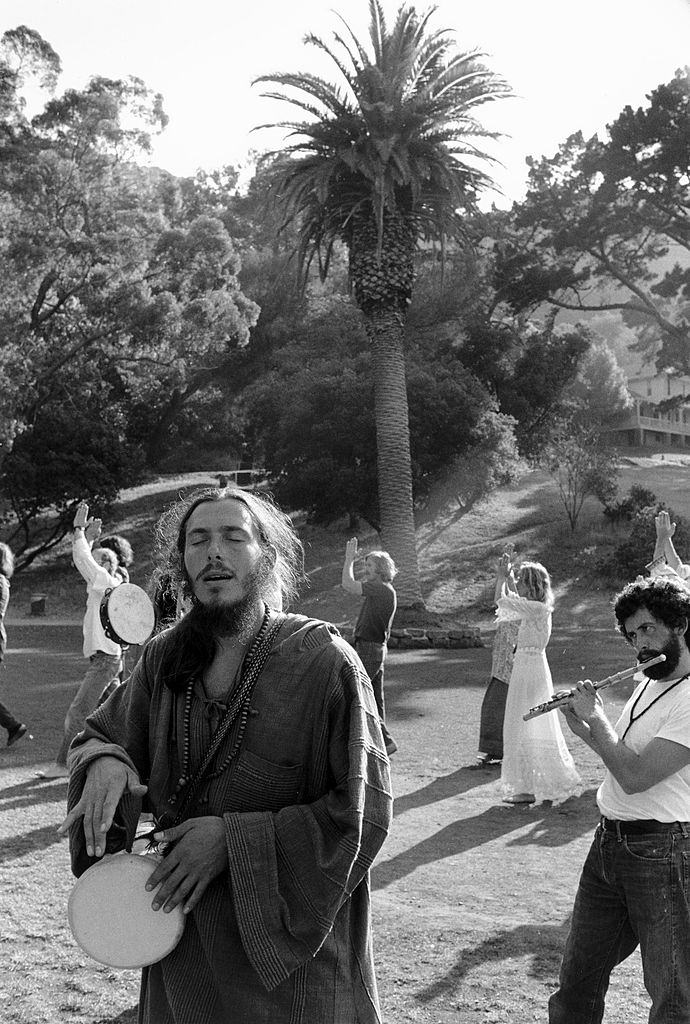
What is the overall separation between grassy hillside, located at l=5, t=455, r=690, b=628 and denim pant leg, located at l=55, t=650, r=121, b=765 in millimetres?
14651

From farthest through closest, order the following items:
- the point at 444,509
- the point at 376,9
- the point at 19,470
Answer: the point at 444,509 → the point at 19,470 → the point at 376,9

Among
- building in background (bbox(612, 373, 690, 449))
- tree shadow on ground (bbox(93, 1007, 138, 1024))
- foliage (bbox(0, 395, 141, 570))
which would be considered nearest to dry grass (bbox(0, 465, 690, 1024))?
tree shadow on ground (bbox(93, 1007, 138, 1024))

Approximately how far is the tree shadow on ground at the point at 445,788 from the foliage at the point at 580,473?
757 inches

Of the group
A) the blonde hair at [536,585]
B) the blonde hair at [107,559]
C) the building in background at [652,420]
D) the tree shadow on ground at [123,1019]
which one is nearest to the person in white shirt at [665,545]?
the blonde hair at [536,585]

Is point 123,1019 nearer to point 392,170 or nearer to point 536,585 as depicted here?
point 536,585

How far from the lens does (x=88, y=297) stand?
26109 mm

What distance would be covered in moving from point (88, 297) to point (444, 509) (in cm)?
1206

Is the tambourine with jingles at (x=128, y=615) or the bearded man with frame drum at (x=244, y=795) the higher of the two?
the bearded man with frame drum at (x=244, y=795)

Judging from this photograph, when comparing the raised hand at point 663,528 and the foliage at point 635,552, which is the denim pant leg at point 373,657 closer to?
the raised hand at point 663,528

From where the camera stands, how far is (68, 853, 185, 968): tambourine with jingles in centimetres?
221

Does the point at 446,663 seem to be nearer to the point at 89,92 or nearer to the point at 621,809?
the point at 621,809

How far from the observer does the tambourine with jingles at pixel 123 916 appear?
2209mm

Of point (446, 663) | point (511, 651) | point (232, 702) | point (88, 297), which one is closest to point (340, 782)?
point (232, 702)

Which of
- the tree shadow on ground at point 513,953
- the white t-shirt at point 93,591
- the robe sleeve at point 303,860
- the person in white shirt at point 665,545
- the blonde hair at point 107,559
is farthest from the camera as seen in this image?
the blonde hair at point 107,559
